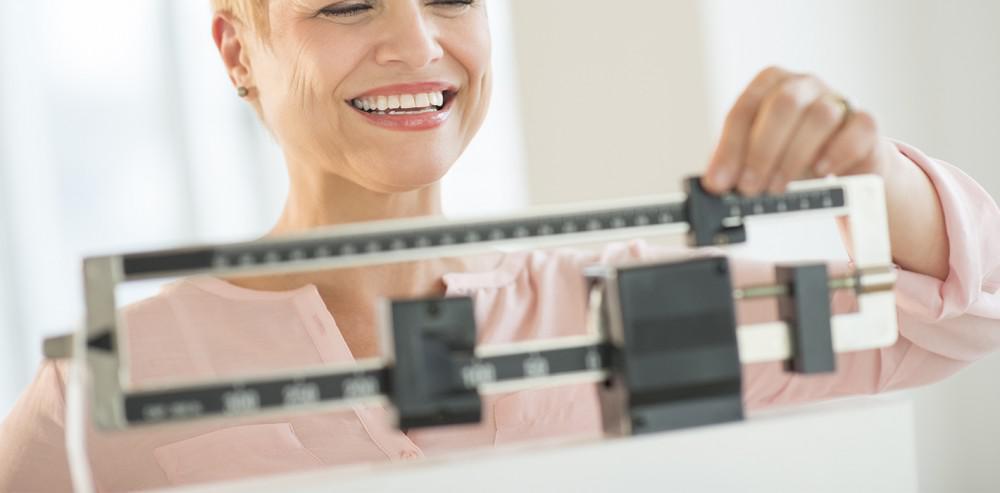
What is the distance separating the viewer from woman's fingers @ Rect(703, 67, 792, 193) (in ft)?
2.62

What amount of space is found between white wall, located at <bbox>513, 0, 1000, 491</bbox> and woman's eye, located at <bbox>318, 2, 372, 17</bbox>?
1080mm

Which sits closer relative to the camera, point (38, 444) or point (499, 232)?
point (499, 232)

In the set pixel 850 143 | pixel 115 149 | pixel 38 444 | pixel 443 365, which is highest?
pixel 115 149

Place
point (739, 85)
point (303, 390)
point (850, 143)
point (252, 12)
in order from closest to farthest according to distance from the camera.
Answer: point (303, 390), point (850, 143), point (252, 12), point (739, 85)

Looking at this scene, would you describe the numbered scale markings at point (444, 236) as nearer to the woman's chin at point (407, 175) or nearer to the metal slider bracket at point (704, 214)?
the metal slider bracket at point (704, 214)

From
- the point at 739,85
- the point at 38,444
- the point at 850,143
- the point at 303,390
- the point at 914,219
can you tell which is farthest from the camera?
the point at 739,85

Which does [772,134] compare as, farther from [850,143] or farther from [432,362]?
[432,362]

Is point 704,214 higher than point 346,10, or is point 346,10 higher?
point 346,10

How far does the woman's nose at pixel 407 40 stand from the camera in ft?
3.69

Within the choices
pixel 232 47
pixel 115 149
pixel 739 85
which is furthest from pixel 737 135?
pixel 115 149

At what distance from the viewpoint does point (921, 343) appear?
1.04m

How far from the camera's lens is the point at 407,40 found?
1.13m

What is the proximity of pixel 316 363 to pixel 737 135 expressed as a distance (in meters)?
0.54

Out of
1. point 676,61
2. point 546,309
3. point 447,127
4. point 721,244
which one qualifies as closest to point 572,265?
point 546,309
